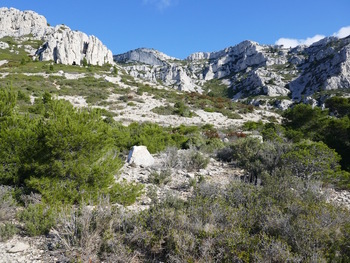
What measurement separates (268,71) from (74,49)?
263ft

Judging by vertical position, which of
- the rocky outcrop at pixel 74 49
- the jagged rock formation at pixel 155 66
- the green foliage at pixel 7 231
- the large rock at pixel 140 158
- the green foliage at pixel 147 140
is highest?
the jagged rock formation at pixel 155 66

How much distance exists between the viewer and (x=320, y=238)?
301cm

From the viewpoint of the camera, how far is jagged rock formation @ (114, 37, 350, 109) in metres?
78.5

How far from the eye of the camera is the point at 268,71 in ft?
327

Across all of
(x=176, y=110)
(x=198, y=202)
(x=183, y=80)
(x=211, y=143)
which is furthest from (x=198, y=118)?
(x=183, y=80)

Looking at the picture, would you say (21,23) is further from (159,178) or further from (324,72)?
(324,72)

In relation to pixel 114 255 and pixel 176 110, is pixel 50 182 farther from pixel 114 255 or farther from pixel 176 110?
pixel 176 110

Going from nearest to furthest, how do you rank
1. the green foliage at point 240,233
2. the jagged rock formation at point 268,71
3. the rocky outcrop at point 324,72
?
the green foliage at point 240,233 < the rocky outcrop at point 324,72 < the jagged rock formation at point 268,71

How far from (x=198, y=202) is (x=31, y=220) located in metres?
2.93

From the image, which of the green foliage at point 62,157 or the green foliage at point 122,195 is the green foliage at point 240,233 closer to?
the green foliage at point 122,195

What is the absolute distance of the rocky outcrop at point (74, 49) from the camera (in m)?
55.4

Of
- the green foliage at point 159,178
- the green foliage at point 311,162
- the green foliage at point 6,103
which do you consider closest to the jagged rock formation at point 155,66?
the green foliage at point 311,162

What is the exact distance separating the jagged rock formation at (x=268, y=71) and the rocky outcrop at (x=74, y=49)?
34.9m

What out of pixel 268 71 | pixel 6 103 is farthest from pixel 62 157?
pixel 268 71
